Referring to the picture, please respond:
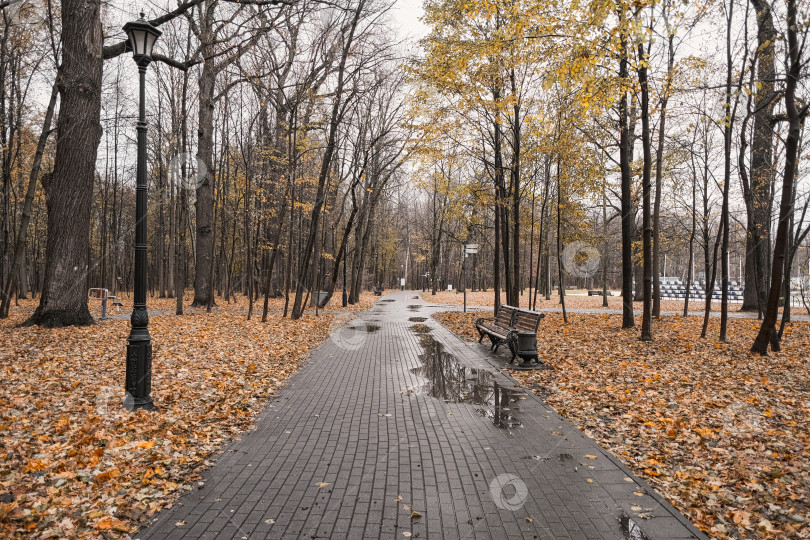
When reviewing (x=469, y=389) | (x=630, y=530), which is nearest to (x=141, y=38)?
(x=469, y=389)

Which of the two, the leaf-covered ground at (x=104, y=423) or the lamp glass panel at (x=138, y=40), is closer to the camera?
the leaf-covered ground at (x=104, y=423)

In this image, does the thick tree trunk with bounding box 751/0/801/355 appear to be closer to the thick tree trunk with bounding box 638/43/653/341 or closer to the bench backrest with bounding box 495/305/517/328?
the thick tree trunk with bounding box 638/43/653/341

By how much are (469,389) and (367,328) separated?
866 cm

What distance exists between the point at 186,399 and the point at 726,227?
11500 millimetres

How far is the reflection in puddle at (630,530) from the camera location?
9.82 ft

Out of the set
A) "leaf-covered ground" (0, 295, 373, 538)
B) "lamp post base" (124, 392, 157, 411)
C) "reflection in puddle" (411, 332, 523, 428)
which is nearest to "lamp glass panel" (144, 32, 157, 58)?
"lamp post base" (124, 392, 157, 411)

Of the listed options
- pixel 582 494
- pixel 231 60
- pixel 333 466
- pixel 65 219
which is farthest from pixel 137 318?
pixel 231 60

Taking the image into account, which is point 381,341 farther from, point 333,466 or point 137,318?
point 333,466

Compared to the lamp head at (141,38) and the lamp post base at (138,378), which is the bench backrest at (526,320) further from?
the lamp head at (141,38)

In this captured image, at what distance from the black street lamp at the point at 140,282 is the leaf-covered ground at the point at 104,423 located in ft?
0.93

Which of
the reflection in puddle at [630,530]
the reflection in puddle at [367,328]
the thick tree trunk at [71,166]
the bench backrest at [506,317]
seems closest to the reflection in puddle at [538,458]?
the reflection in puddle at [630,530]

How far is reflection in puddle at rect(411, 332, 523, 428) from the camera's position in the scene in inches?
228

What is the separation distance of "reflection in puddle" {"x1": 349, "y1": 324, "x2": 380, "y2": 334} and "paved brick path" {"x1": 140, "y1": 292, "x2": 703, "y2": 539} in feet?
25.0

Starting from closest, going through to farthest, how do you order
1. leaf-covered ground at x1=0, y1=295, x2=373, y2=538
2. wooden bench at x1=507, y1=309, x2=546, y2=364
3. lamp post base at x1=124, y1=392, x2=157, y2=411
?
leaf-covered ground at x1=0, y1=295, x2=373, y2=538 < lamp post base at x1=124, y1=392, x2=157, y2=411 < wooden bench at x1=507, y1=309, x2=546, y2=364
